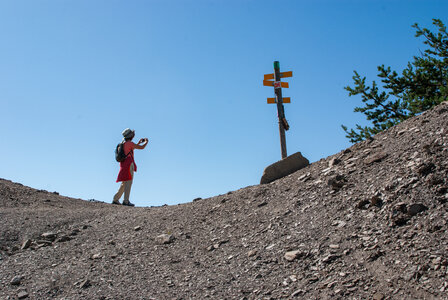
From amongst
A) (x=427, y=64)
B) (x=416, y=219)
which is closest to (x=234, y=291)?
(x=416, y=219)

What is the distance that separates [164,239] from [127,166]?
6244 millimetres

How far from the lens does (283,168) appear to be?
35.8 feet

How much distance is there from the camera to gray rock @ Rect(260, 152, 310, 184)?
1084 centimetres

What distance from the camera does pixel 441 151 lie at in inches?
302

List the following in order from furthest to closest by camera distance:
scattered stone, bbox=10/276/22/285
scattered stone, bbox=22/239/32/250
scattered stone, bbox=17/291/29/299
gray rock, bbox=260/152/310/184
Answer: gray rock, bbox=260/152/310/184
scattered stone, bbox=22/239/32/250
scattered stone, bbox=10/276/22/285
scattered stone, bbox=17/291/29/299

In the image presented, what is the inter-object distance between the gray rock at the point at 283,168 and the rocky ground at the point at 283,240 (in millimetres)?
466

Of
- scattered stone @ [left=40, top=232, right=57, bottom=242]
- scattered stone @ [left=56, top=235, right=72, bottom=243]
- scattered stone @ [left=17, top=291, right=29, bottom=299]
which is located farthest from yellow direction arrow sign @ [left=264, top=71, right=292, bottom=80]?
scattered stone @ [left=17, top=291, right=29, bottom=299]

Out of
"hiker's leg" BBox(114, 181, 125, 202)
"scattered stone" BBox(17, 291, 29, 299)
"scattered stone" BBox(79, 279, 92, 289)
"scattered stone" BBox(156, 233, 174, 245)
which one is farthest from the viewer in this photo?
"hiker's leg" BBox(114, 181, 125, 202)

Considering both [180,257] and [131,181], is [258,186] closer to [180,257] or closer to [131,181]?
[180,257]

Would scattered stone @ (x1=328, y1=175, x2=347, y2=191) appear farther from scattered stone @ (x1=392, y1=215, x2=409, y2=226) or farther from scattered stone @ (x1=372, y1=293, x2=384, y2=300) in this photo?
scattered stone @ (x1=372, y1=293, x2=384, y2=300)

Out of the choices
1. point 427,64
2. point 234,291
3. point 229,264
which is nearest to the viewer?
point 234,291

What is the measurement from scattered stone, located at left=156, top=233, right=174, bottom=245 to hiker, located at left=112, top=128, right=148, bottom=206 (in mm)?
5817

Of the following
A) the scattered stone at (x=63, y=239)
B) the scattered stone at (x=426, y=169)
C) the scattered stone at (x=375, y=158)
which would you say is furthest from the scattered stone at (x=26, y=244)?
the scattered stone at (x=426, y=169)

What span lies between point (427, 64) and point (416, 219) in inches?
434
